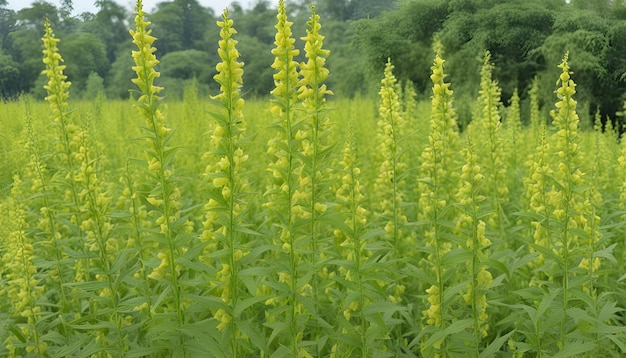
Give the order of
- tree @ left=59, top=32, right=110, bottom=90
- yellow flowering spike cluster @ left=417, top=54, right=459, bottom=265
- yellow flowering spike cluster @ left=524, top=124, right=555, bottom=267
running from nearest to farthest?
1. yellow flowering spike cluster @ left=417, top=54, right=459, bottom=265
2. yellow flowering spike cluster @ left=524, top=124, right=555, bottom=267
3. tree @ left=59, top=32, right=110, bottom=90

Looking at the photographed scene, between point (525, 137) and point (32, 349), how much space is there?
6.74m

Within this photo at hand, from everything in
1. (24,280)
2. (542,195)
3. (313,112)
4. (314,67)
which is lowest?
(24,280)

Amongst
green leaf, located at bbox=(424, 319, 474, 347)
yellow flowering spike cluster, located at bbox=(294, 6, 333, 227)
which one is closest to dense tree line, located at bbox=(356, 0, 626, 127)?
yellow flowering spike cluster, located at bbox=(294, 6, 333, 227)

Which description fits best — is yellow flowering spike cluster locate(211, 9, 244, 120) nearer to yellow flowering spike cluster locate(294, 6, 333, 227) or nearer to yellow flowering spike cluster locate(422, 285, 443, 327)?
yellow flowering spike cluster locate(294, 6, 333, 227)

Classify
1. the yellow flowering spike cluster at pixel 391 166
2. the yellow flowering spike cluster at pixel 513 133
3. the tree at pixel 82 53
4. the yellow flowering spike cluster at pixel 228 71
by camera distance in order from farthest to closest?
the tree at pixel 82 53 → the yellow flowering spike cluster at pixel 513 133 → the yellow flowering spike cluster at pixel 391 166 → the yellow flowering spike cluster at pixel 228 71

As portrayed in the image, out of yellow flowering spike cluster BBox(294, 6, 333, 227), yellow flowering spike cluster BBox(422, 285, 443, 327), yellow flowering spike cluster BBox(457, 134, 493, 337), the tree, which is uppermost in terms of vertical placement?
the tree

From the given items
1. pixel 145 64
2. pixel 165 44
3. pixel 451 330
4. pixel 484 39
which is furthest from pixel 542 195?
pixel 165 44

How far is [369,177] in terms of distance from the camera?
579cm

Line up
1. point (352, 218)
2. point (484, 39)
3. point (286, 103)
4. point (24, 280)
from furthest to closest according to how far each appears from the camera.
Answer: point (484, 39), point (24, 280), point (352, 218), point (286, 103)

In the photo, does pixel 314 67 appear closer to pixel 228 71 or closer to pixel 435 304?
pixel 228 71

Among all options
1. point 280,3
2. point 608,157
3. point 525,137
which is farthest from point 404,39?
point 280,3

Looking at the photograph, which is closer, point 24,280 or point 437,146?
point 24,280

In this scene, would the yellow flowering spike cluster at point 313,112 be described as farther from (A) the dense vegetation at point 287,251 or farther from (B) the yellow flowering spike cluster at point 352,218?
(B) the yellow flowering spike cluster at point 352,218

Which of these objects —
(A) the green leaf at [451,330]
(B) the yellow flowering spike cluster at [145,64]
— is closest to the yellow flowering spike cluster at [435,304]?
(A) the green leaf at [451,330]
